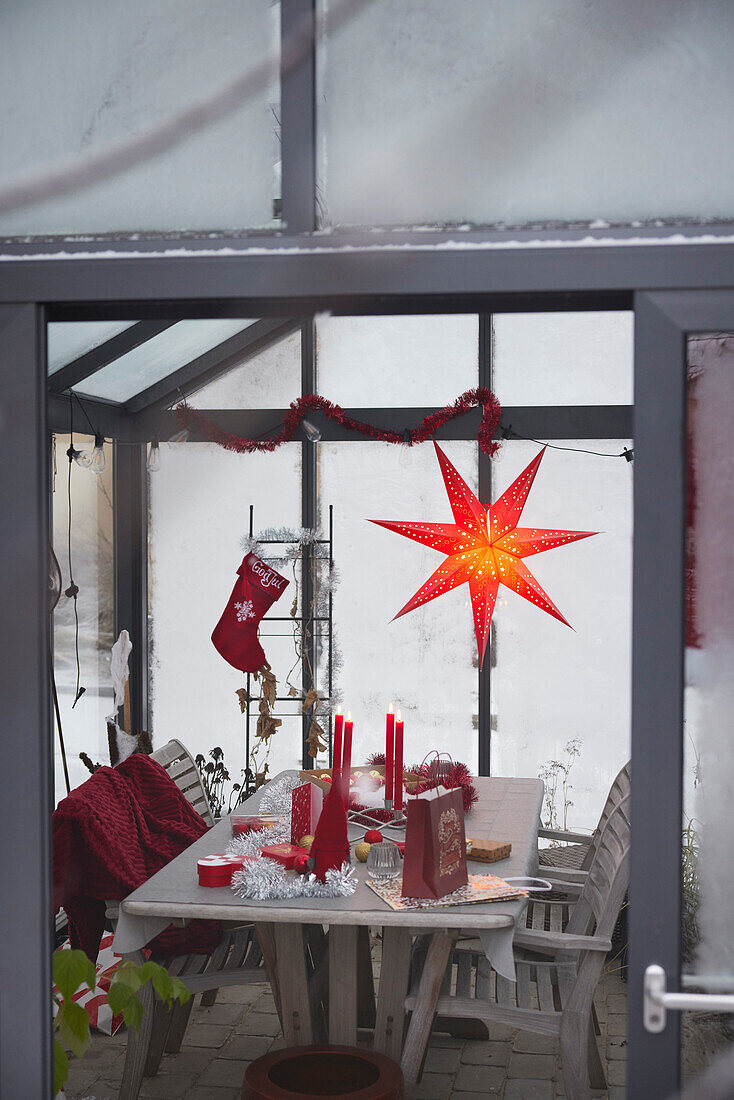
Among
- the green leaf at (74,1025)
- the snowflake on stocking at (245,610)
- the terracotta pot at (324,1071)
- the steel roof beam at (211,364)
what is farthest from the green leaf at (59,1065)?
the steel roof beam at (211,364)

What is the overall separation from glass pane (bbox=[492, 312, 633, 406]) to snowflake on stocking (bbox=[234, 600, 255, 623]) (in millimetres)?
1705

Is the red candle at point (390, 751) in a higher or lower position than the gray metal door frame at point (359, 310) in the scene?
→ lower

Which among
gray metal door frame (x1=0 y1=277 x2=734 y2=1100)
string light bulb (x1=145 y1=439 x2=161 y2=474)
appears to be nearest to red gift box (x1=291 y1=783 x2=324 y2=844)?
gray metal door frame (x1=0 y1=277 x2=734 y2=1100)

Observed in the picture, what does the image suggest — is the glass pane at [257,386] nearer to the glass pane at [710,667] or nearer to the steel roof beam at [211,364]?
the steel roof beam at [211,364]

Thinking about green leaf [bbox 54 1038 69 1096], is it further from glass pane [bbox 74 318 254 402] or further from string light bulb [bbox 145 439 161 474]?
string light bulb [bbox 145 439 161 474]

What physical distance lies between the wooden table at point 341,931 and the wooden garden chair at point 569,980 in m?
0.09

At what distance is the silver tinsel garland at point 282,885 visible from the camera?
9.11ft

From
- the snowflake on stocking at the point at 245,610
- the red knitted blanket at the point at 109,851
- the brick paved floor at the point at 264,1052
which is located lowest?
the brick paved floor at the point at 264,1052

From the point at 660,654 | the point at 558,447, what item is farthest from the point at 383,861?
the point at 558,447

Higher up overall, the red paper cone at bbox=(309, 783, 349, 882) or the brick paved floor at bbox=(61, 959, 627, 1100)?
the red paper cone at bbox=(309, 783, 349, 882)

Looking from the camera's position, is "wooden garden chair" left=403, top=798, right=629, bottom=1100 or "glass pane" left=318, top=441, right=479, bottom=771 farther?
"glass pane" left=318, top=441, right=479, bottom=771

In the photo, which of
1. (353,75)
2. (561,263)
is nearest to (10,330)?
(353,75)

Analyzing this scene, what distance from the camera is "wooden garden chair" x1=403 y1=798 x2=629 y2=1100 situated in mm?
2947

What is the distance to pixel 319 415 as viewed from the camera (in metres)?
5.66
